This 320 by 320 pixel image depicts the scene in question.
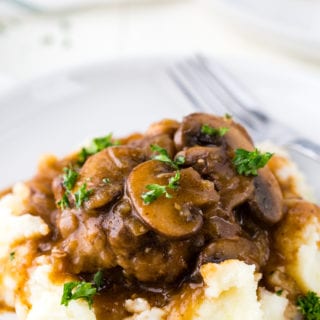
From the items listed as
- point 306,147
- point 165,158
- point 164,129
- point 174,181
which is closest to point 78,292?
point 174,181

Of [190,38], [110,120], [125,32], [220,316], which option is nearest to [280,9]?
[190,38]

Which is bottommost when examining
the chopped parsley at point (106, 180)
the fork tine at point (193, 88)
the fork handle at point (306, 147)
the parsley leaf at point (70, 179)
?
the fork handle at point (306, 147)

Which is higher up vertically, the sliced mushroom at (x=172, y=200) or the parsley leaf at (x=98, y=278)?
the sliced mushroom at (x=172, y=200)

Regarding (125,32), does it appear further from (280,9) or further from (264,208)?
(264,208)

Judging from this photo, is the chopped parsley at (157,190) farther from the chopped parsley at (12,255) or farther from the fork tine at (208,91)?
the fork tine at (208,91)

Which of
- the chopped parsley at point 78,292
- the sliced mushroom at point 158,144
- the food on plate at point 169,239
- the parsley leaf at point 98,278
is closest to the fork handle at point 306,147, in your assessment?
the food on plate at point 169,239

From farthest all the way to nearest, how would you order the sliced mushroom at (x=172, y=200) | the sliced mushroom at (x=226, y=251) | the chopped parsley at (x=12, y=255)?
the chopped parsley at (x=12, y=255)
the sliced mushroom at (x=226, y=251)
the sliced mushroom at (x=172, y=200)

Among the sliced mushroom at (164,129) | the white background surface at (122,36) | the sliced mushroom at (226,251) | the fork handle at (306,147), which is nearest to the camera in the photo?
the sliced mushroom at (226,251)

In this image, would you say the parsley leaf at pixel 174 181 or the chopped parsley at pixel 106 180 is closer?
the parsley leaf at pixel 174 181

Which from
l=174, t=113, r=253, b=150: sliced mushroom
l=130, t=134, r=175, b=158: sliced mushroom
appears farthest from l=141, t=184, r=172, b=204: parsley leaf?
l=174, t=113, r=253, b=150: sliced mushroom
